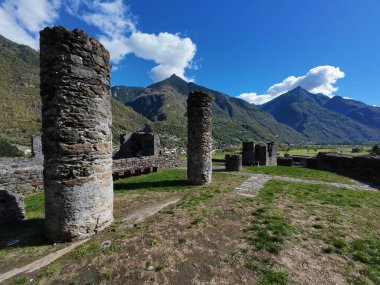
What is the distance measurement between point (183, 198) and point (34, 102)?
102033 millimetres

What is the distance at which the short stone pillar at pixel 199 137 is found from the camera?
1242cm

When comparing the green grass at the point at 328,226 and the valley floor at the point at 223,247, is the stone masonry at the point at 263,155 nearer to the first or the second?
the green grass at the point at 328,226

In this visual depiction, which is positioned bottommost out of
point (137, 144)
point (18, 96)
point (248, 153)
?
point (248, 153)

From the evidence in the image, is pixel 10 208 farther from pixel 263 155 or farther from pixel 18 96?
pixel 18 96

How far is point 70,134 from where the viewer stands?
5781mm

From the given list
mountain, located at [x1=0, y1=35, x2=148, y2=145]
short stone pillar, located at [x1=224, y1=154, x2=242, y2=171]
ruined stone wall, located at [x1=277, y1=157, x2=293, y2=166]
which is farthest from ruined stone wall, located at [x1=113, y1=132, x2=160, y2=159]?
mountain, located at [x1=0, y1=35, x2=148, y2=145]

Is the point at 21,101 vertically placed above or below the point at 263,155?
above

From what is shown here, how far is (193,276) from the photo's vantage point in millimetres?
4340

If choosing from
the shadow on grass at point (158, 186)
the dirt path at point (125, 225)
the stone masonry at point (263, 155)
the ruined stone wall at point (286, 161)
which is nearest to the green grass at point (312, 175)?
the stone masonry at point (263, 155)

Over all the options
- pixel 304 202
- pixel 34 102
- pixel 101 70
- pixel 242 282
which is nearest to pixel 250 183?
pixel 304 202

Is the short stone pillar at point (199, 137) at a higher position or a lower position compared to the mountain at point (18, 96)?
lower

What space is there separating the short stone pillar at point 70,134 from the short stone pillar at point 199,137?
22.7 ft

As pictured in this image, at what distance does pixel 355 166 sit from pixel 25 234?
20339 millimetres

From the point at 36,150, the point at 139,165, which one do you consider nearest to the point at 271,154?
the point at 139,165
